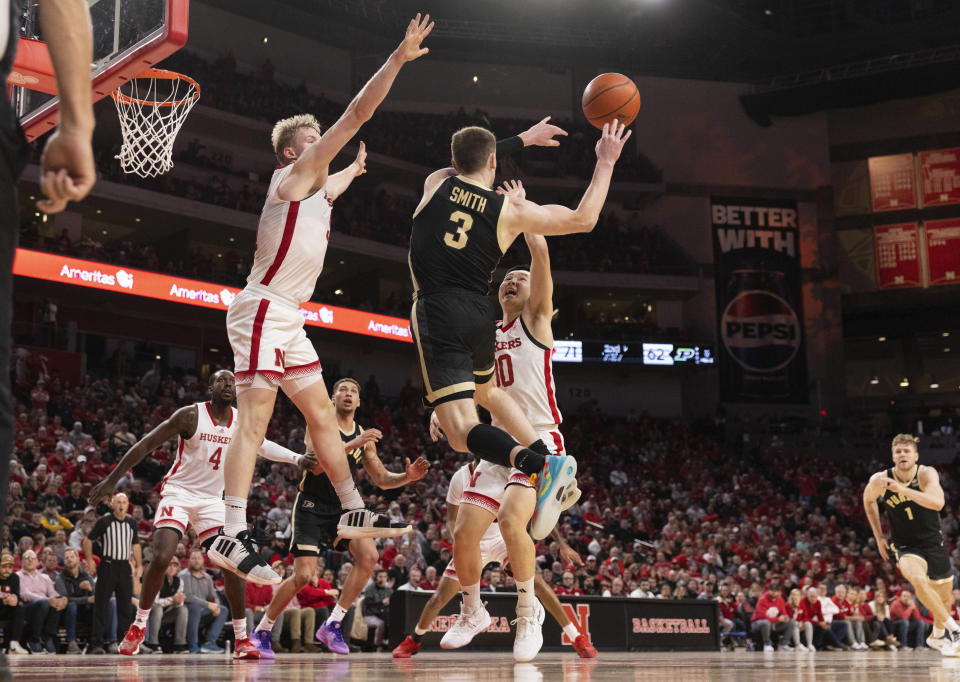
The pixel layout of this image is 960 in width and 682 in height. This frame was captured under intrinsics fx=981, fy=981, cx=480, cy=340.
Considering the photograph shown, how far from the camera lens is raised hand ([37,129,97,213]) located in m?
1.93

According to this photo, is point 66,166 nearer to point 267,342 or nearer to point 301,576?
point 267,342

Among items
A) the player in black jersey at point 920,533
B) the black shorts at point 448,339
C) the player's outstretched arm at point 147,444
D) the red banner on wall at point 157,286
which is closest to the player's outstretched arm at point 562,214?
the black shorts at point 448,339

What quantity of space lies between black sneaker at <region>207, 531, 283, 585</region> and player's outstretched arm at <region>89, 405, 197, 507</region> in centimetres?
180

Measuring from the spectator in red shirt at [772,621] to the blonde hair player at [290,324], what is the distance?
1282 centimetres

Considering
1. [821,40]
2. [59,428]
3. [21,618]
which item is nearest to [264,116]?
[59,428]

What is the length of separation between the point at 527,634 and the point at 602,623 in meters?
7.47

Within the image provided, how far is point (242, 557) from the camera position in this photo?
4.90 m

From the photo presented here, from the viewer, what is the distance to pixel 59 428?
58.2ft

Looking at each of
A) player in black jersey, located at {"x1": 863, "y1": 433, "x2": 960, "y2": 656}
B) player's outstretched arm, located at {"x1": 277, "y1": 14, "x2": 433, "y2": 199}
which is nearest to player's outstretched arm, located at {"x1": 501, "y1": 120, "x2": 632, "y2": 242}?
player's outstretched arm, located at {"x1": 277, "y1": 14, "x2": 433, "y2": 199}

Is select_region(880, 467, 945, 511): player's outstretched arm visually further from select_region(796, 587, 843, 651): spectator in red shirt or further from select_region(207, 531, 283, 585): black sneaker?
select_region(796, 587, 843, 651): spectator in red shirt

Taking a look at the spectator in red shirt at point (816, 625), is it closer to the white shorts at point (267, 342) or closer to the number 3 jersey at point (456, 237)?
the number 3 jersey at point (456, 237)

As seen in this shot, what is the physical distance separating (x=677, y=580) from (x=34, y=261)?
15.3m

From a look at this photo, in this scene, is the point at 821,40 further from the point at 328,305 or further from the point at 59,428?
the point at 59,428

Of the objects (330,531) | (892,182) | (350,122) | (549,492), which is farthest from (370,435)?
(892,182)
